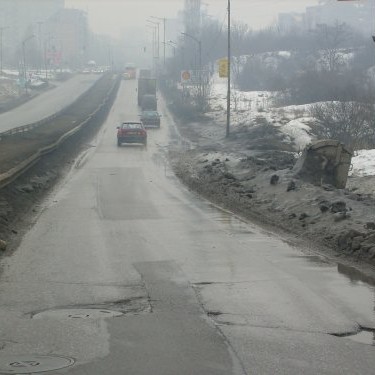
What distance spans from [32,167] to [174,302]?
21.0m

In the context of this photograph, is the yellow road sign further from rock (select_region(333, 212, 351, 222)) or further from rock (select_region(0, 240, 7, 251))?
rock (select_region(0, 240, 7, 251))

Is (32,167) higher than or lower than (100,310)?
lower

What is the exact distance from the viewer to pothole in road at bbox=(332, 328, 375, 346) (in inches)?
313

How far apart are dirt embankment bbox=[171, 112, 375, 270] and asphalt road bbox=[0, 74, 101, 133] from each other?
33.0m

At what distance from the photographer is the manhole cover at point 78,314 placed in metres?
8.81

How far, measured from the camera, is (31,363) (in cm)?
684

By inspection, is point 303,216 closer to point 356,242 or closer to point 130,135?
point 356,242

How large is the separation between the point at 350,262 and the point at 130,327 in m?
5.81

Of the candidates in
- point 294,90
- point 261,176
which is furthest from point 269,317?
point 294,90

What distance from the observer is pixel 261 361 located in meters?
7.00

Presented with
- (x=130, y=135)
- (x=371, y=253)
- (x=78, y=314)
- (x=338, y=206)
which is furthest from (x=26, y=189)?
(x=130, y=135)

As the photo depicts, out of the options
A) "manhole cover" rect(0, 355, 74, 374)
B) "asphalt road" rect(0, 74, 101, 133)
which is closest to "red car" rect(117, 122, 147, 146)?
"asphalt road" rect(0, 74, 101, 133)

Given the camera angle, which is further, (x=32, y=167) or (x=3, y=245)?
(x=32, y=167)

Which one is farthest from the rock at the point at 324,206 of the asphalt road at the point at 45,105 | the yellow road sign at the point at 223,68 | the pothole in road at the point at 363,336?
the asphalt road at the point at 45,105
